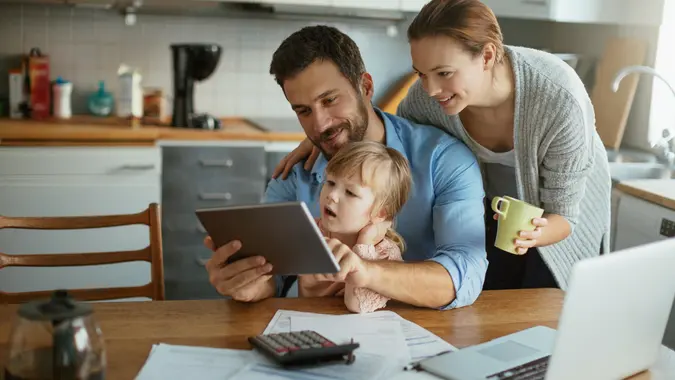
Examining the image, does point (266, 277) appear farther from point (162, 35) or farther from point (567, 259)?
point (162, 35)

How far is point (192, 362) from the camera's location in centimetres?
137

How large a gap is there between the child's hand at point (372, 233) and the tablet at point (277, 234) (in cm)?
22

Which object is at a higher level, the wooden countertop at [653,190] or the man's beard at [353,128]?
the man's beard at [353,128]

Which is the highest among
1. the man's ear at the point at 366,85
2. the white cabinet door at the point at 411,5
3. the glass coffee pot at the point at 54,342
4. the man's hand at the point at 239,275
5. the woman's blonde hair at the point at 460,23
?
the white cabinet door at the point at 411,5

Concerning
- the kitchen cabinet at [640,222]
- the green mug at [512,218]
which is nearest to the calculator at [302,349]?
the green mug at [512,218]

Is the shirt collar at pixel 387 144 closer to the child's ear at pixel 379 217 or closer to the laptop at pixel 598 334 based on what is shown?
the child's ear at pixel 379 217

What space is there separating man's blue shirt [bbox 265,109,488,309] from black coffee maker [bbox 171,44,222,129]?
1.68 metres

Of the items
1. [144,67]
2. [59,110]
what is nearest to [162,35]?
[144,67]

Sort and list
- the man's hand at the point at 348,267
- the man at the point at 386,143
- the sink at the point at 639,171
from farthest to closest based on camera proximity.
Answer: the sink at the point at 639,171
the man at the point at 386,143
the man's hand at the point at 348,267

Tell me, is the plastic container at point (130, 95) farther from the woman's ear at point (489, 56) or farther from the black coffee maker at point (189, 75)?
the woman's ear at point (489, 56)

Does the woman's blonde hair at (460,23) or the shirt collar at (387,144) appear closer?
the woman's blonde hair at (460,23)

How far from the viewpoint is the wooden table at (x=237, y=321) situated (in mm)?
1459

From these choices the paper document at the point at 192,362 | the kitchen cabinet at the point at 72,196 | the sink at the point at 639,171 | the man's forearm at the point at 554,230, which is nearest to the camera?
the paper document at the point at 192,362

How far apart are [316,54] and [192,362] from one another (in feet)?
2.93
